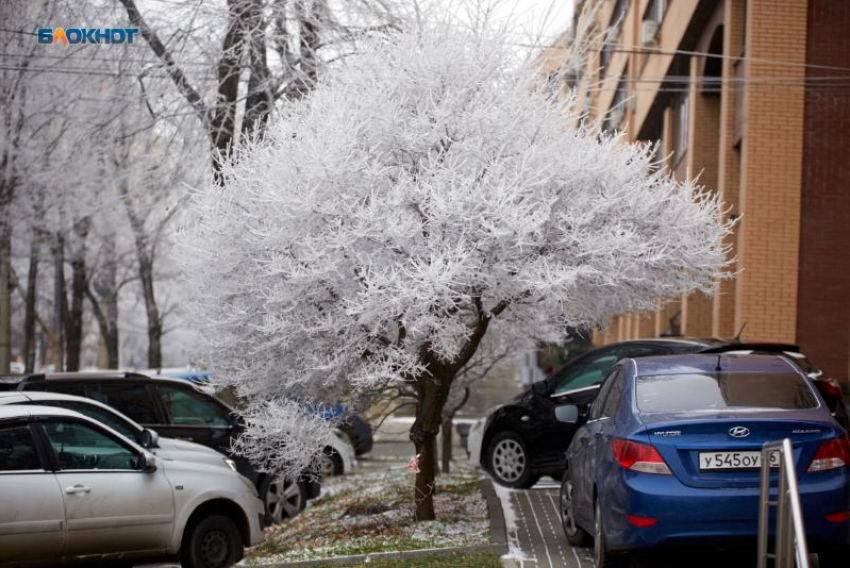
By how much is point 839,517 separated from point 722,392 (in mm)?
1098

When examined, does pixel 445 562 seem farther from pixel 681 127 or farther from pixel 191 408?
pixel 681 127

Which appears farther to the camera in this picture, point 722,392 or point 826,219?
point 826,219

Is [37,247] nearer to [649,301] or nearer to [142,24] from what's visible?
[142,24]

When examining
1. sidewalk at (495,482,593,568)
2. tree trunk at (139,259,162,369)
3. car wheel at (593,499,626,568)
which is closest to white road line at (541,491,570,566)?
sidewalk at (495,482,593,568)

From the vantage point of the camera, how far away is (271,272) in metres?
9.67

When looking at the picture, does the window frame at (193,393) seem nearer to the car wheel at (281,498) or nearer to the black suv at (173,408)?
the black suv at (173,408)

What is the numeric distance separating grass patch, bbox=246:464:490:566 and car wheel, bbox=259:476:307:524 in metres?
0.15

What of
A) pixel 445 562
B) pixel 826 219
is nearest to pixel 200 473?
pixel 445 562

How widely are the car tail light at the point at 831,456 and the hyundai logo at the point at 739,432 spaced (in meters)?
0.47

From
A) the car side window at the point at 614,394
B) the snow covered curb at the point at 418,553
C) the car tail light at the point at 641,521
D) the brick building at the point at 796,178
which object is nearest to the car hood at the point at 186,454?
the snow covered curb at the point at 418,553

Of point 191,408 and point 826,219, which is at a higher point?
point 826,219

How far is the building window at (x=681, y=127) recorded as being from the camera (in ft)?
76.0

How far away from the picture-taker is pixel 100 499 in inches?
362

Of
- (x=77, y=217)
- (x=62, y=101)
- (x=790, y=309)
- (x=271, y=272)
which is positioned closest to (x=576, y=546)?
(x=271, y=272)
